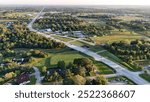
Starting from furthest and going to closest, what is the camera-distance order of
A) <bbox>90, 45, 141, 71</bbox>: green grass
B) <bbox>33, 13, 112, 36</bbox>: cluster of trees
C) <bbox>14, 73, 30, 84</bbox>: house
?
<bbox>33, 13, 112, 36</bbox>: cluster of trees → <bbox>90, 45, 141, 71</bbox>: green grass → <bbox>14, 73, 30, 84</bbox>: house

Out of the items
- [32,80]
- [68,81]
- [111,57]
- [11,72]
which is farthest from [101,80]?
[11,72]

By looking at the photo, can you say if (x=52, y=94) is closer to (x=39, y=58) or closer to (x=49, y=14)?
(x=39, y=58)

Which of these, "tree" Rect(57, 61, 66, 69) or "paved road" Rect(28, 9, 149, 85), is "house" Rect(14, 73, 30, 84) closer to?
"tree" Rect(57, 61, 66, 69)

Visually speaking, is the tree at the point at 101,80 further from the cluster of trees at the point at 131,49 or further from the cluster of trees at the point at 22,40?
the cluster of trees at the point at 22,40

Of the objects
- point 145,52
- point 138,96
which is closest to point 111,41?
point 145,52

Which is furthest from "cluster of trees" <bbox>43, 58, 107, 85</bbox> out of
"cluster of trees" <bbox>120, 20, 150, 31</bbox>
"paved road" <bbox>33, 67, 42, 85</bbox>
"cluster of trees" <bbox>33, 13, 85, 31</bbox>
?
"cluster of trees" <bbox>120, 20, 150, 31</bbox>

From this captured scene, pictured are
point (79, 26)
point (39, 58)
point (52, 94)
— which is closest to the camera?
point (52, 94)
